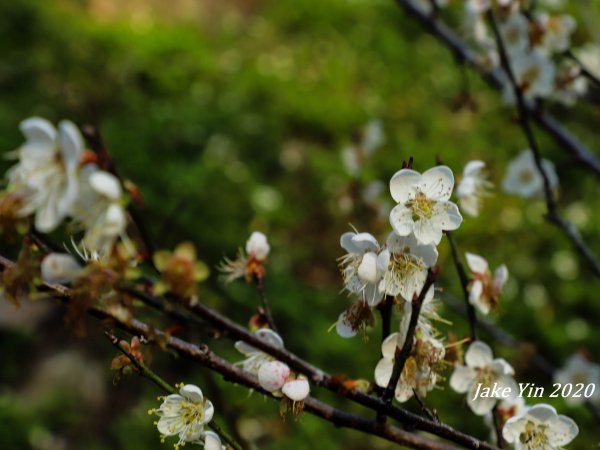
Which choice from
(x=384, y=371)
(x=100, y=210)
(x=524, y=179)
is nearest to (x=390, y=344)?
(x=384, y=371)

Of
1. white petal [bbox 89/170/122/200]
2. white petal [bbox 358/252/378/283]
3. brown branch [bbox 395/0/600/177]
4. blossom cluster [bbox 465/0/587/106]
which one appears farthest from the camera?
brown branch [bbox 395/0/600/177]

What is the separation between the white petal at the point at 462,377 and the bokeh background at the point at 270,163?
493 millimetres

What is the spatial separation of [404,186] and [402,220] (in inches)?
2.4

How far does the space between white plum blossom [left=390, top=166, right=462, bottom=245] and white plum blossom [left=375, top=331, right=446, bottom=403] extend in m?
0.20

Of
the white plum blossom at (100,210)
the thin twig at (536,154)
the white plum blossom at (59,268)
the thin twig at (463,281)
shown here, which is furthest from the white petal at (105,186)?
the thin twig at (536,154)

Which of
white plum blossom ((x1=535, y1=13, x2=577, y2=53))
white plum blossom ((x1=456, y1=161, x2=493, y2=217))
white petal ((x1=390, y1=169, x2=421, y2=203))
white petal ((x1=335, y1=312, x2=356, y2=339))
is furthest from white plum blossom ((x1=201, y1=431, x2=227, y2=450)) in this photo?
white plum blossom ((x1=535, y1=13, x2=577, y2=53))

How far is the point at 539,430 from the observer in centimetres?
115

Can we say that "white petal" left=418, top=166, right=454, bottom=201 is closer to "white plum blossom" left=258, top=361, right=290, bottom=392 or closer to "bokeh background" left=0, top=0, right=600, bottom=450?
"white plum blossom" left=258, top=361, right=290, bottom=392

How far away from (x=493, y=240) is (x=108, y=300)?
8.95 ft

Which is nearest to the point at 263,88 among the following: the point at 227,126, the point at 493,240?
the point at 227,126

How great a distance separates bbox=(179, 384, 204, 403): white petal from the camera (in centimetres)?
108

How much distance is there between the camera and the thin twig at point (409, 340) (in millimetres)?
948

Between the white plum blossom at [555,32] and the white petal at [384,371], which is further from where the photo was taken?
the white plum blossom at [555,32]

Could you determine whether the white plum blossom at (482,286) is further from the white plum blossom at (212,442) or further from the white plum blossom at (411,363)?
the white plum blossom at (212,442)
